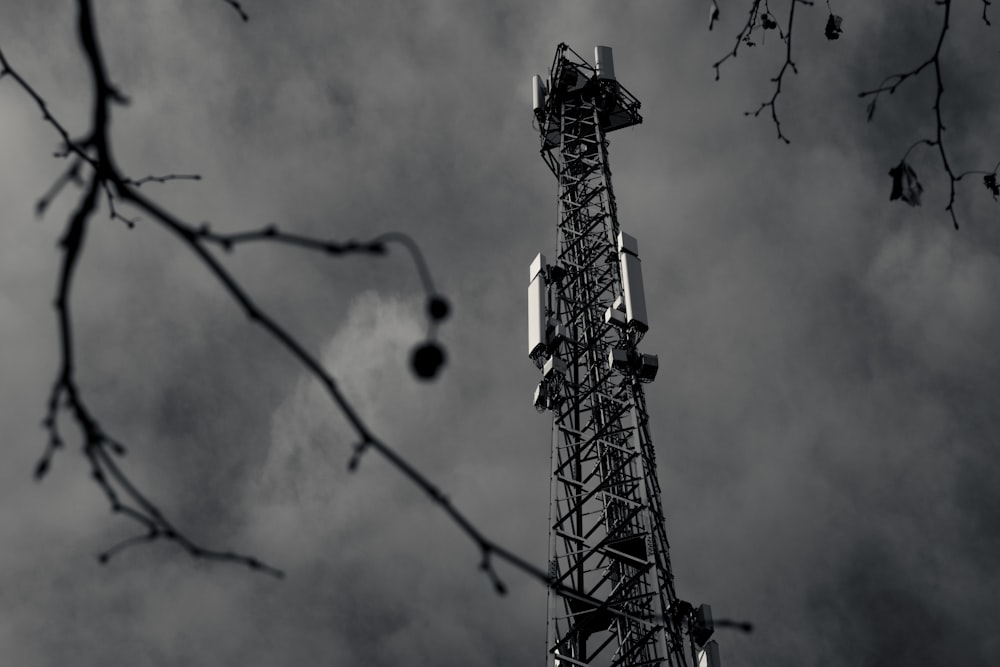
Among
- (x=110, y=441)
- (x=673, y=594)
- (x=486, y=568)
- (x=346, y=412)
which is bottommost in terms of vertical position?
(x=486, y=568)

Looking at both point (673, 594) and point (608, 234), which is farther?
point (608, 234)

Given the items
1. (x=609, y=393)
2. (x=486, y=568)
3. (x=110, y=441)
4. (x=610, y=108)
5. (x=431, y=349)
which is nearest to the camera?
(x=431, y=349)

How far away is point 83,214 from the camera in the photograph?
6.68 feet

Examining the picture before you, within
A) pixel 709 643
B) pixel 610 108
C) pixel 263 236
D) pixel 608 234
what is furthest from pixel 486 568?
pixel 610 108

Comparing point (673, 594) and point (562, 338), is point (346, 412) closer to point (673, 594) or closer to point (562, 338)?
point (673, 594)

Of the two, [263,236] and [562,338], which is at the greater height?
[562,338]

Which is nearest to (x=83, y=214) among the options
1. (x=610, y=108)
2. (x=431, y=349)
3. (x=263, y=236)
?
(x=263, y=236)

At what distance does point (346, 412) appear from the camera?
1.95 metres

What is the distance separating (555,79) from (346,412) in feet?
93.8

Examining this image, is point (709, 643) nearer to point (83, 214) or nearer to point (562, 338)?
point (562, 338)

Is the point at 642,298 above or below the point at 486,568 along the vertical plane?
above

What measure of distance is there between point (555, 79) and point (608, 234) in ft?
25.2

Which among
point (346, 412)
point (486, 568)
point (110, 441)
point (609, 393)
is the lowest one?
point (486, 568)

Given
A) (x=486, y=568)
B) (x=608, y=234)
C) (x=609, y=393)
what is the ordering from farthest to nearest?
(x=608, y=234) → (x=609, y=393) → (x=486, y=568)
